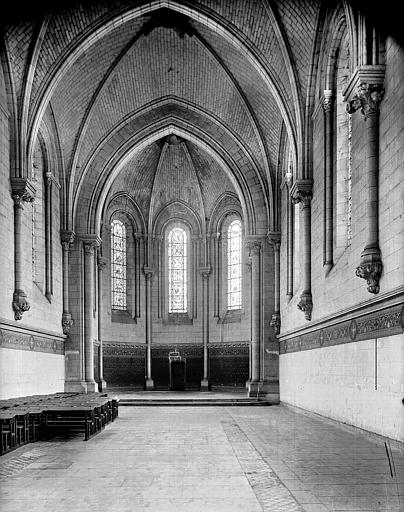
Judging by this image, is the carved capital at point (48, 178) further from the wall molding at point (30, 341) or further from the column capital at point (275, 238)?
the column capital at point (275, 238)

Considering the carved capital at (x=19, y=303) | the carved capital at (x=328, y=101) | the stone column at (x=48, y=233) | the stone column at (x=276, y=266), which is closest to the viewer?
the carved capital at (x=328, y=101)

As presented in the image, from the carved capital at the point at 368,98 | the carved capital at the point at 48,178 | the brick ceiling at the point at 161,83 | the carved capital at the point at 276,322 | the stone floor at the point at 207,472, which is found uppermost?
the brick ceiling at the point at 161,83

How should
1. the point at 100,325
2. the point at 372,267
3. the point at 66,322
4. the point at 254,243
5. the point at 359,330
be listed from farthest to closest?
the point at 100,325, the point at 254,243, the point at 66,322, the point at 359,330, the point at 372,267

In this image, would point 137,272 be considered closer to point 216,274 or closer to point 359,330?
point 216,274

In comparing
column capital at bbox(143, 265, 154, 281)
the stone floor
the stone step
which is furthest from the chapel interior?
the stone floor

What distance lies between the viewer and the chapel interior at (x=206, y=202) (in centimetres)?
1241

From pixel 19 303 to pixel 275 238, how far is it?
11235mm

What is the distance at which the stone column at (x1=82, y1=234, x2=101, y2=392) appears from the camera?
82.1 ft

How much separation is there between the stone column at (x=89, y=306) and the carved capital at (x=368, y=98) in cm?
1533

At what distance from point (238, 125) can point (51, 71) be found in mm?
8953

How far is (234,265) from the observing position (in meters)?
32.0

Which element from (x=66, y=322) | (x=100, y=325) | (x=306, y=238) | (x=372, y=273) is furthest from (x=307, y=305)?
(x=100, y=325)

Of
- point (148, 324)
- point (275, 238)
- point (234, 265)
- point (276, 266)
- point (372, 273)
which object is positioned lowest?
point (148, 324)

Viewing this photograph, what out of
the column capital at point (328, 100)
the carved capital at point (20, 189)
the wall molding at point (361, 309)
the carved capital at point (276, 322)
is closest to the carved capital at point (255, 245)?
the carved capital at point (276, 322)
